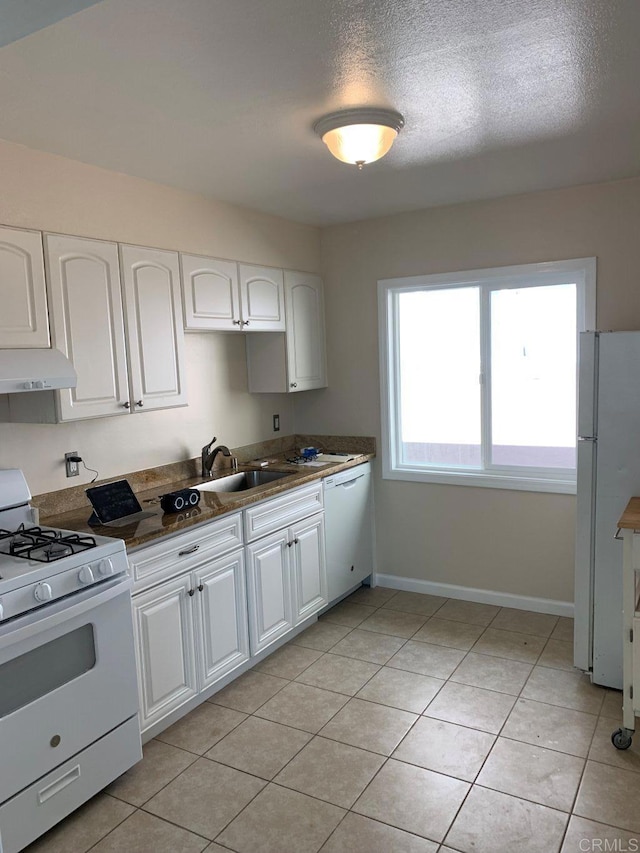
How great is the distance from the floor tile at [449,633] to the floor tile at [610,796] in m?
1.11

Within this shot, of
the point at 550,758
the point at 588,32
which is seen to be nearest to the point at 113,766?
the point at 550,758

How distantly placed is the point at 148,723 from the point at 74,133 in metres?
2.36

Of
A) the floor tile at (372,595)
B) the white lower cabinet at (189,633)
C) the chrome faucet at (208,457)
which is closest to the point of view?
the white lower cabinet at (189,633)

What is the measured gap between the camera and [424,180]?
3.32 meters

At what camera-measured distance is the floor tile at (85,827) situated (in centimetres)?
215

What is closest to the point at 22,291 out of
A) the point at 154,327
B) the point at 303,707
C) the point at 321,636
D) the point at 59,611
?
the point at 154,327

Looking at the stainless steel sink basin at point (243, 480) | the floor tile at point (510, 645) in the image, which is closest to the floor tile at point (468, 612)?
the floor tile at point (510, 645)

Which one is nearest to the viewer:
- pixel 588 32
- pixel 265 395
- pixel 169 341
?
pixel 588 32

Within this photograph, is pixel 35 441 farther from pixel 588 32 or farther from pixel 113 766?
pixel 588 32

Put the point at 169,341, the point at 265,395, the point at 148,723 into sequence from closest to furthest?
the point at 148,723 < the point at 169,341 < the point at 265,395

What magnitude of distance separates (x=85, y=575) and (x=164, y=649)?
0.69 metres

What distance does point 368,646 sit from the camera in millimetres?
3543

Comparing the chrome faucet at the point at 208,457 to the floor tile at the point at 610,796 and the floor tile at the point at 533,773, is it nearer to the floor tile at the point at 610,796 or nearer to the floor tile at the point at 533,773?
the floor tile at the point at 533,773

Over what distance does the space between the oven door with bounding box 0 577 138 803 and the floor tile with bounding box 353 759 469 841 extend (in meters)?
0.97
